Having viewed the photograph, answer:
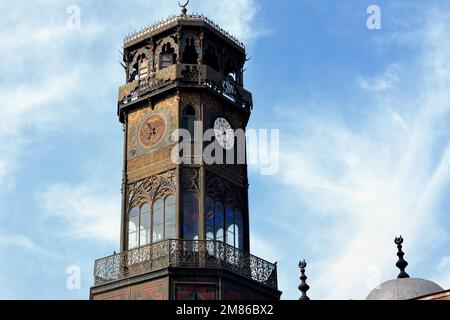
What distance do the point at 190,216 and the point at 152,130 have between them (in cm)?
497

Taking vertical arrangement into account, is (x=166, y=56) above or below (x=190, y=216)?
above

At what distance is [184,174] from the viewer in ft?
152

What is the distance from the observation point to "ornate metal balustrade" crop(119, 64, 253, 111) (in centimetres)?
4825

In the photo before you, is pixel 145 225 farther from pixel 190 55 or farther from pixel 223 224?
pixel 190 55

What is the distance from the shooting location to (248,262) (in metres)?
45.7

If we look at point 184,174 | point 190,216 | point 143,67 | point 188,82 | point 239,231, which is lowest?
point 239,231

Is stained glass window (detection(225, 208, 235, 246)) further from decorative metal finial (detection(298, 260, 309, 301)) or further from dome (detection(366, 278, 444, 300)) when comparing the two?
dome (detection(366, 278, 444, 300))

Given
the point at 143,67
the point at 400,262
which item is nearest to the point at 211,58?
the point at 143,67

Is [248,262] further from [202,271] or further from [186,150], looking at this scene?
[186,150]

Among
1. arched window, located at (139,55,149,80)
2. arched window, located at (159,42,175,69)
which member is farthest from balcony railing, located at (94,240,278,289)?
arched window, located at (159,42,175,69)

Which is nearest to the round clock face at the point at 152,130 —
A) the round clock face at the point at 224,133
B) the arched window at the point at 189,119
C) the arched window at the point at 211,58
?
the arched window at the point at 189,119

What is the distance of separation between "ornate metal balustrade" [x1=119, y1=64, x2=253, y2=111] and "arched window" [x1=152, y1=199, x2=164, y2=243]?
5627 millimetres

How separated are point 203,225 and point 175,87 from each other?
6.75 m
